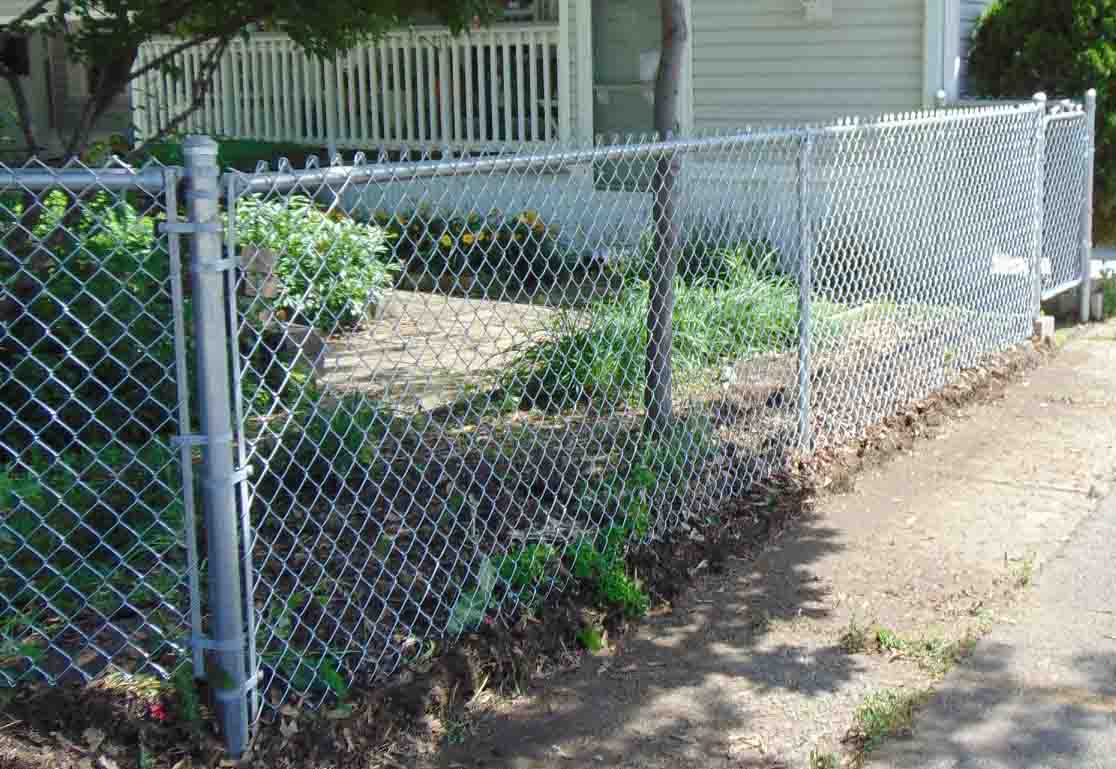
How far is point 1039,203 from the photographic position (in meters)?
8.68

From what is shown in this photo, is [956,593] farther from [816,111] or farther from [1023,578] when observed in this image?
[816,111]

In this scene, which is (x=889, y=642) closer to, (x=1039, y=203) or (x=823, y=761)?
(x=823, y=761)

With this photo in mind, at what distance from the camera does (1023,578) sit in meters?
5.08

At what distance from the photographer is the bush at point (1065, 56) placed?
10969 mm

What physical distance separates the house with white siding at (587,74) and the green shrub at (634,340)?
374 cm

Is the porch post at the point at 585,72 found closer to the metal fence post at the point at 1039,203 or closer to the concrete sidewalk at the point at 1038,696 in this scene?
the metal fence post at the point at 1039,203

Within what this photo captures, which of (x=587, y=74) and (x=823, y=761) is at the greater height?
(x=587, y=74)

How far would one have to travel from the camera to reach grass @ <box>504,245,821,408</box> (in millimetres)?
6430

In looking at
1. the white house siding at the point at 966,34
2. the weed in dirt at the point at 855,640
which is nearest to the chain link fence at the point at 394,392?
the weed in dirt at the point at 855,640

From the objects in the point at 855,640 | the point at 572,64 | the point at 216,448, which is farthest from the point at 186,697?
the point at 572,64

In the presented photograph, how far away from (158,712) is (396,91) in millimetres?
11012

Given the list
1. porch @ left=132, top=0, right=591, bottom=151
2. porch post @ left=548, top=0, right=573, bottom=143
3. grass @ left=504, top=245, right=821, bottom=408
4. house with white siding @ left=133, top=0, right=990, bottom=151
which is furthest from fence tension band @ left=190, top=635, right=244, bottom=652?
porch post @ left=548, top=0, right=573, bottom=143

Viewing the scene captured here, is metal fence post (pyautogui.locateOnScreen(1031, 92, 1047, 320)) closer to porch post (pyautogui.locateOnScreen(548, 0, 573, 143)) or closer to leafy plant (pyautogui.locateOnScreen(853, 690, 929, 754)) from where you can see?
porch post (pyautogui.locateOnScreen(548, 0, 573, 143))

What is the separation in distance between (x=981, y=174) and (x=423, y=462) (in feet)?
13.7
